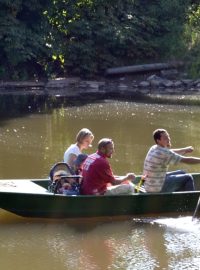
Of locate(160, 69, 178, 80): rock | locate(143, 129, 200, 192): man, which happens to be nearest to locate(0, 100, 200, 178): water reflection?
locate(143, 129, 200, 192): man

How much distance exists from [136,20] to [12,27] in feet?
17.0

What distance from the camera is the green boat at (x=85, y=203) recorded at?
28.3 ft

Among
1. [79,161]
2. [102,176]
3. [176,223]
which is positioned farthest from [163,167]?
[79,161]

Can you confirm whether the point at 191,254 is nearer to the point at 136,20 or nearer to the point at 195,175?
the point at 195,175

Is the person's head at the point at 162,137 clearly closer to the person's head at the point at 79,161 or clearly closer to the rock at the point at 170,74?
the person's head at the point at 79,161

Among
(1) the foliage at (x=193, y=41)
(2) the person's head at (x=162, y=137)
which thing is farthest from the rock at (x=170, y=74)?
(2) the person's head at (x=162, y=137)

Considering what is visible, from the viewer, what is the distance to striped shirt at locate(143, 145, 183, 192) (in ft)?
29.4

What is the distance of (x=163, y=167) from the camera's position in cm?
906

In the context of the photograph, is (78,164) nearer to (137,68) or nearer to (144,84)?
(144,84)

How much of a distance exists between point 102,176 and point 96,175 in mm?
74

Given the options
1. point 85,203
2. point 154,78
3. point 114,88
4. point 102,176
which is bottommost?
point 85,203

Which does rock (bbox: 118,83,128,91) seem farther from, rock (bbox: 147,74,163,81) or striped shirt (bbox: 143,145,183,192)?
striped shirt (bbox: 143,145,183,192)

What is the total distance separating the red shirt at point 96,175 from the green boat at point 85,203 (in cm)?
16

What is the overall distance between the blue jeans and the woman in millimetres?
1119
